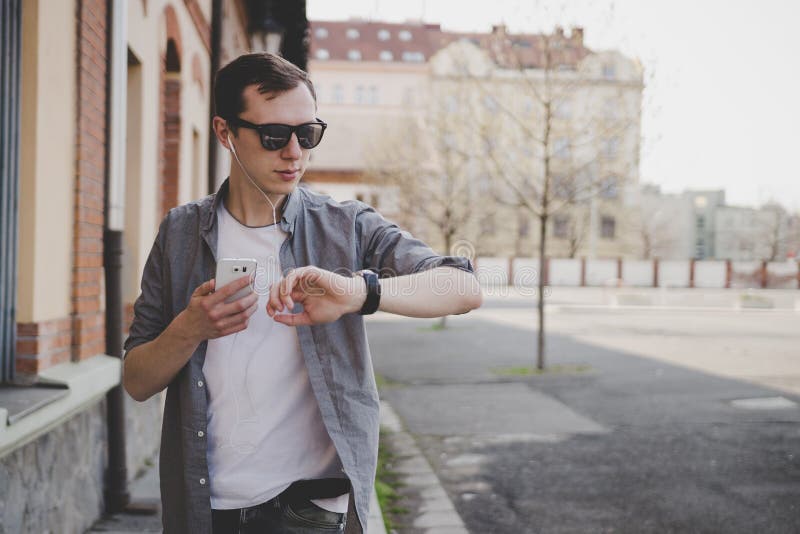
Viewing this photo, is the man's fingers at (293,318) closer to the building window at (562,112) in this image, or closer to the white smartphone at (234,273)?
the white smartphone at (234,273)

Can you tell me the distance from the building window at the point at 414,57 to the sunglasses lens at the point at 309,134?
230 feet

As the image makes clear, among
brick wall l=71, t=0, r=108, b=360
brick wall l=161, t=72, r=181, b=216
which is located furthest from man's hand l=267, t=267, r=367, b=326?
brick wall l=161, t=72, r=181, b=216

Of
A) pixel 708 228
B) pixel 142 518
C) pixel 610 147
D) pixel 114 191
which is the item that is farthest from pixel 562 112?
pixel 708 228

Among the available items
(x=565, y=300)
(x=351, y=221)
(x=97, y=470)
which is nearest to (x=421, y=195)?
(x=565, y=300)

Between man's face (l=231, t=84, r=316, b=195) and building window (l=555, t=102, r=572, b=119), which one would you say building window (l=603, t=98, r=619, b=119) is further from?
man's face (l=231, t=84, r=316, b=195)

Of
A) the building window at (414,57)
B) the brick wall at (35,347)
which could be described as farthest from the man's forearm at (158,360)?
the building window at (414,57)

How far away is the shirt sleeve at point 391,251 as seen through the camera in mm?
1808

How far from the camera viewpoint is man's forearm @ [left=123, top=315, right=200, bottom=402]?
5.75 feet

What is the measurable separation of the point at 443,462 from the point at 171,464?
503cm

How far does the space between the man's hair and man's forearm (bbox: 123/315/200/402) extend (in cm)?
57

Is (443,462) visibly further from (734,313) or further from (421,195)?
(734,313)

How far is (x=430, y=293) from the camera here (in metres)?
1.73

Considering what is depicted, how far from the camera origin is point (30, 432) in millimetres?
3611

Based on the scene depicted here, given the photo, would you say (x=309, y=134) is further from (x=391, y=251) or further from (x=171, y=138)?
(x=171, y=138)
